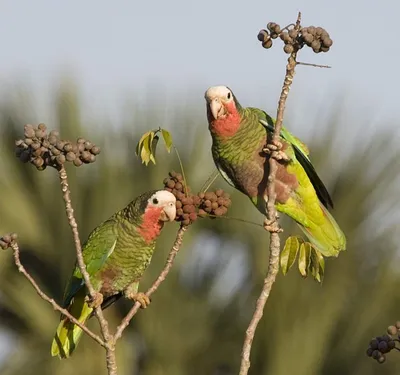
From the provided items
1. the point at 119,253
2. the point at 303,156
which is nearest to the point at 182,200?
the point at 119,253

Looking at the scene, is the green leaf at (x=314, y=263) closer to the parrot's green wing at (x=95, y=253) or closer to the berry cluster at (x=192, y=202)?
the berry cluster at (x=192, y=202)

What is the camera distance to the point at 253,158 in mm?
4289

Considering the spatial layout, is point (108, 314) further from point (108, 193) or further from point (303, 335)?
point (303, 335)

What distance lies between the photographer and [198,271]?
6996 millimetres

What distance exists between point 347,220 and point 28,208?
221cm

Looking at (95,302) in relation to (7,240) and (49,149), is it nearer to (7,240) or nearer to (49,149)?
(7,240)

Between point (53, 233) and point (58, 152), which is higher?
point (58, 152)

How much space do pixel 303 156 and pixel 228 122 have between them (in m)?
0.36

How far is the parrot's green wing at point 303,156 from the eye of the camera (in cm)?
436

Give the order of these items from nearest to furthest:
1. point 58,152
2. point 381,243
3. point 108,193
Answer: point 58,152
point 381,243
point 108,193

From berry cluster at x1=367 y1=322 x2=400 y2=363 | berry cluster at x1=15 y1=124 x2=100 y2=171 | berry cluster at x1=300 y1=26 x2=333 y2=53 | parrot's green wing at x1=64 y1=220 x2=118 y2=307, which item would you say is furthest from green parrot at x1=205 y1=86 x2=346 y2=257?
berry cluster at x1=15 y1=124 x2=100 y2=171

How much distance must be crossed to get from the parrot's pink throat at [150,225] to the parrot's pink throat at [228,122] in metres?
0.46

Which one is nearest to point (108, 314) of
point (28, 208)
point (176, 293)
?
point (176, 293)

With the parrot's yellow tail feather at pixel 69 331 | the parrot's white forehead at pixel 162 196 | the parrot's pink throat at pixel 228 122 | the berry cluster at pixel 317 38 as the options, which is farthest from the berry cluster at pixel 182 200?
the parrot's yellow tail feather at pixel 69 331
